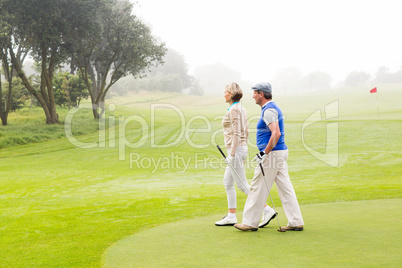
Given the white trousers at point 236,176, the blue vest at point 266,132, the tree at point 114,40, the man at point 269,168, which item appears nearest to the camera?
the man at point 269,168

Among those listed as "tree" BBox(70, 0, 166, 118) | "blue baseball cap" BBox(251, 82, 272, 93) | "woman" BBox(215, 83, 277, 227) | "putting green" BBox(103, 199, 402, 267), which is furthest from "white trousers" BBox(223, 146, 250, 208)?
"tree" BBox(70, 0, 166, 118)

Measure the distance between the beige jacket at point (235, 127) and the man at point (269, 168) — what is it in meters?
0.48

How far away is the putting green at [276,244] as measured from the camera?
4832 millimetres

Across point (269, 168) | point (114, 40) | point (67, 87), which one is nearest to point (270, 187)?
point (269, 168)

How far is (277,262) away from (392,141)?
22.3 metres

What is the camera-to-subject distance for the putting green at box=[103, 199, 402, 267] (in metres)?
4.83

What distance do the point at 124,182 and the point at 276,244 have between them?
10641 mm

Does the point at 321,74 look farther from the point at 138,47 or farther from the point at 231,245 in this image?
the point at 231,245

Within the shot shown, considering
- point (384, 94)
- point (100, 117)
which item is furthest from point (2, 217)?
point (384, 94)

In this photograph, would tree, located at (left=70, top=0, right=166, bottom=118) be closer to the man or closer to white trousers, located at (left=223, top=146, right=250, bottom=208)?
white trousers, located at (left=223, top=146, right=250, bottom=208)

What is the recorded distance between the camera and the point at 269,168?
655 cm

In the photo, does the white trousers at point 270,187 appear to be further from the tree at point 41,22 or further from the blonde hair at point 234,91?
the tree at point 41,22

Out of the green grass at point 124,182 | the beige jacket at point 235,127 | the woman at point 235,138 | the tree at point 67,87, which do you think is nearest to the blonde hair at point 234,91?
the woman at point 235,138

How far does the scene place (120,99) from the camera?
93.9 m
